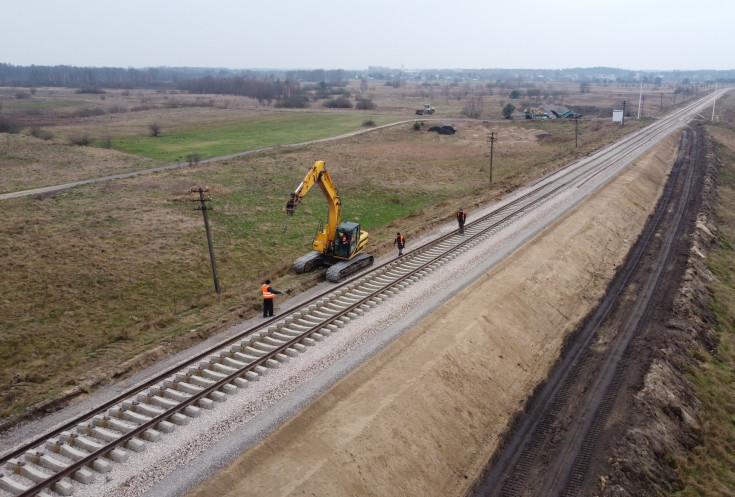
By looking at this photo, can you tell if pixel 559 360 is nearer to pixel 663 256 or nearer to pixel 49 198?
pixel 663 256

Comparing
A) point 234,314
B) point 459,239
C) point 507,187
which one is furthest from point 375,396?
point 507,187

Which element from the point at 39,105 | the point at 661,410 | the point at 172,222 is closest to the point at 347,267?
the point at 661,410

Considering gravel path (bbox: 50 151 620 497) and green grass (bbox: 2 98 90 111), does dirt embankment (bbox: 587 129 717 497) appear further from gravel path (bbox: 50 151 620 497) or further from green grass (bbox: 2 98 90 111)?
green grass (bbox: 2 98 90 111)

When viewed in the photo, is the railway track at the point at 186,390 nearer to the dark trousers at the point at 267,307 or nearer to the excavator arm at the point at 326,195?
the dark trousers at the point at 267,307

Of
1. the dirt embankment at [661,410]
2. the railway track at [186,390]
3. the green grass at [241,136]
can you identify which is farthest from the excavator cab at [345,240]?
the green grass at [241,136]

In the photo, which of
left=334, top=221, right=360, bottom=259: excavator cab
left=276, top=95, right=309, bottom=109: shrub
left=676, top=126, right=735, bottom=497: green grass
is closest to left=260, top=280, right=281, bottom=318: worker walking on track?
left=334, top=221, right=360, bottom=259: excavator cab

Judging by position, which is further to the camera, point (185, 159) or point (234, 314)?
point (185, 159)

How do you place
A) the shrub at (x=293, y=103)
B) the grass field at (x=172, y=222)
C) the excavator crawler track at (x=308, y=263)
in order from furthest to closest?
the shrub at (x=293, y=103) → the excavator crawler track at (x=308, y=263) → the grass field at (x=172, y=222)
